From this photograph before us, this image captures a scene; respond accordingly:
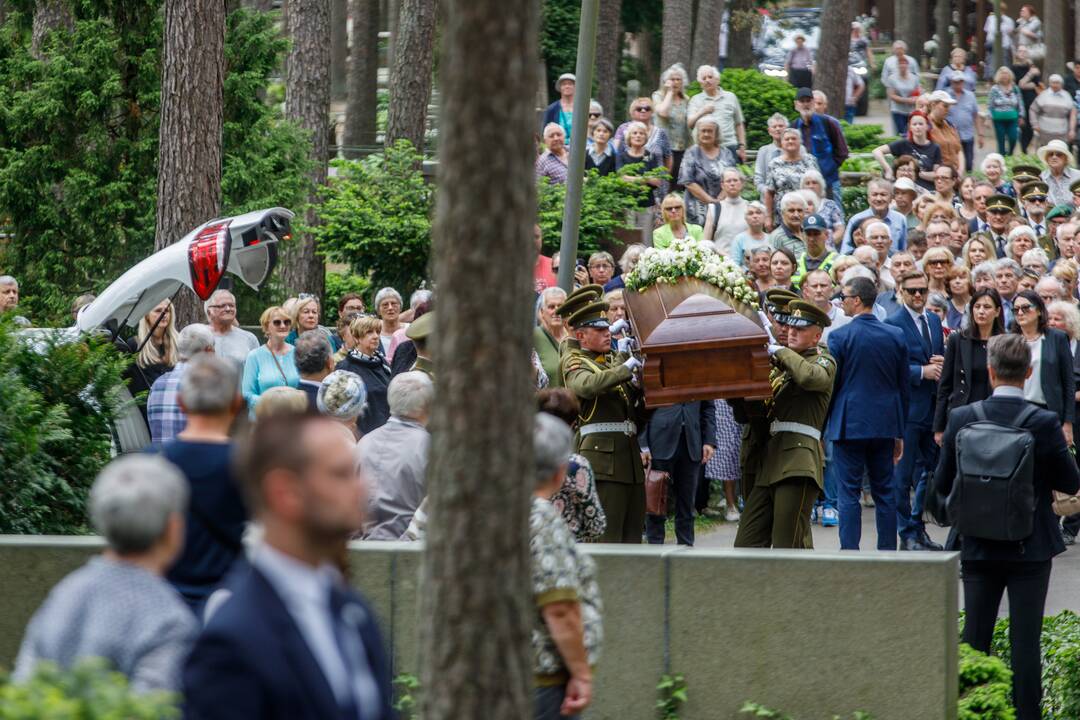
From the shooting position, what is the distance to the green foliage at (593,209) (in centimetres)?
1653

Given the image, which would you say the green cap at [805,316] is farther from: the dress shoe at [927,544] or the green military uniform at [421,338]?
the dress shoe at [927,544]

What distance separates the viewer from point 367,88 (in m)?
29.7

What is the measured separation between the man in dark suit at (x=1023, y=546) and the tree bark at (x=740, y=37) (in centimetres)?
2735

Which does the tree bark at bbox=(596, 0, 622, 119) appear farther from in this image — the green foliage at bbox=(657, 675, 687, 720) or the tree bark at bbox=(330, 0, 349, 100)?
the green foliage at bbox=(657, 675, 687, 720)

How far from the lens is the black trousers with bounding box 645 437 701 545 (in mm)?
11312

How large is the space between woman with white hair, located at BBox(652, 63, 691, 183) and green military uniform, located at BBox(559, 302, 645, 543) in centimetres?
1024

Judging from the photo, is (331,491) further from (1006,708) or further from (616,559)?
(1006,708)

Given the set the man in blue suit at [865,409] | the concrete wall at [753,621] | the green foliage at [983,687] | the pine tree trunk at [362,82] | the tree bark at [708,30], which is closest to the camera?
the concrete wall at [753,621]

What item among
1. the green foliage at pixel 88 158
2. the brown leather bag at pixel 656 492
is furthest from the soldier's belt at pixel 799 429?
the green foliage at pixel 88 158

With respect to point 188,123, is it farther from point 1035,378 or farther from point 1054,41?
point 1054,41

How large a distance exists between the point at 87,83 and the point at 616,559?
11.0m

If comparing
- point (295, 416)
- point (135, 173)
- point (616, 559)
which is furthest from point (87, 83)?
point (295, 416)

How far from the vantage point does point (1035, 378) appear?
11008 millimetres

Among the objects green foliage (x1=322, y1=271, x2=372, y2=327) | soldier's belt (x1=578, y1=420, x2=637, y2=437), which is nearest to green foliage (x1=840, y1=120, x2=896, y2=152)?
green foliage (x1=322, y1=271, x2=372, y2=327)
